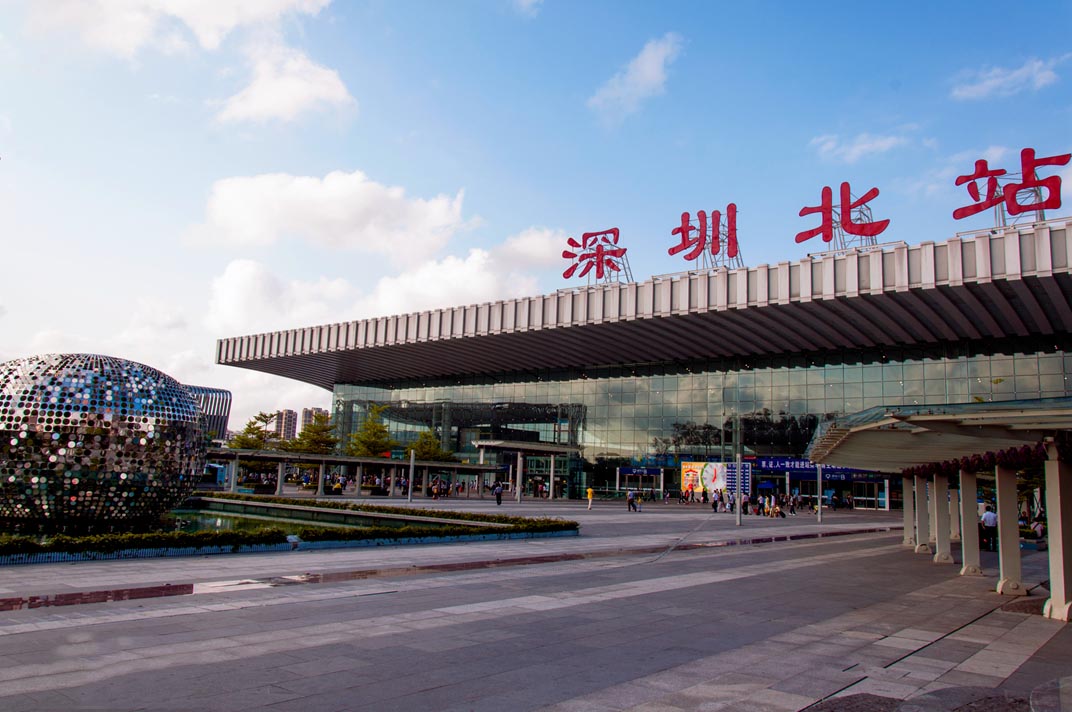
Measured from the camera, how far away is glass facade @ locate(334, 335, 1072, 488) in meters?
46.4

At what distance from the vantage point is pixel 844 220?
132 ft

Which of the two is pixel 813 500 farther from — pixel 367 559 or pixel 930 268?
pixel 367 559

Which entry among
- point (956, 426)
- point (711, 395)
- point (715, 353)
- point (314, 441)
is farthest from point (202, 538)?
point (314, 441)

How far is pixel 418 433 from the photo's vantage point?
7238 centimetres

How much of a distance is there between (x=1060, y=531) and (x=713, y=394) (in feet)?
151

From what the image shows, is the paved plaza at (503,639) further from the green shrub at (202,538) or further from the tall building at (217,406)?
the tall building at (217,406)

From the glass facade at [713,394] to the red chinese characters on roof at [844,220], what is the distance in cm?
1032

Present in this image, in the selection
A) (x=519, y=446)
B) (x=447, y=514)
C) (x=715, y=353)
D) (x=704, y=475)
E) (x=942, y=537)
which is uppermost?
(x=715, y=353)

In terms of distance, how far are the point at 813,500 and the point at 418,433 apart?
3602 cm

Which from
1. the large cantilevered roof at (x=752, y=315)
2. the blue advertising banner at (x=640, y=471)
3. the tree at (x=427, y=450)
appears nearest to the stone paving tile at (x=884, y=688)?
the large cantilevered roof at (x=752, y=315)

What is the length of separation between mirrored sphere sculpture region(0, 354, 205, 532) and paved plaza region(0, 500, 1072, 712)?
112 inches

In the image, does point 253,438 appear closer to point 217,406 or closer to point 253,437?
point 253,437

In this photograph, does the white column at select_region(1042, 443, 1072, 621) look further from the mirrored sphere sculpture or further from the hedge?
the mirrored sphere sculpture

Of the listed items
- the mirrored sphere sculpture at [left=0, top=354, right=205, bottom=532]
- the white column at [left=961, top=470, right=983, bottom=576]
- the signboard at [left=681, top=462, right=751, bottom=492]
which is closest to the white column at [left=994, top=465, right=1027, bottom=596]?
the white column at [left=961, top=470, right=983, bottom=576]
